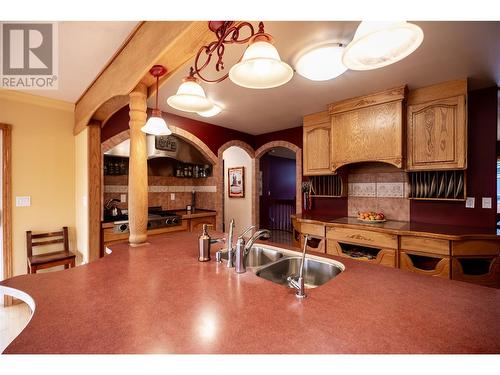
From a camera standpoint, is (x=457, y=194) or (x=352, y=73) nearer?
(x=352, y=73)

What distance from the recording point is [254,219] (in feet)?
16.0

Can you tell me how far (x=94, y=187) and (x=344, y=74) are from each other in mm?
3006

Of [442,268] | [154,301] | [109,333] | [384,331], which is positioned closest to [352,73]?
[442,268]

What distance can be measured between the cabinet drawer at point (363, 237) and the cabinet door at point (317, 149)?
2.84ft

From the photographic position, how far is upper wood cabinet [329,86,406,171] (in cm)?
262

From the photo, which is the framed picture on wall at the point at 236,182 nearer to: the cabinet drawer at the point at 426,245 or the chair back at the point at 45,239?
the chair back at the point at 45,239

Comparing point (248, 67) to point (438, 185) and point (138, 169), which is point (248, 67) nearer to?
point (138, 169)

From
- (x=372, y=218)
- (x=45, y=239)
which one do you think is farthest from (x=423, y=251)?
(x=45, y=239)

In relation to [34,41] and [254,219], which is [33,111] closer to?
[34,41]

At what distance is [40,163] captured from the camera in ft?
9.10

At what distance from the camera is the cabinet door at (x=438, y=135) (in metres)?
2.35

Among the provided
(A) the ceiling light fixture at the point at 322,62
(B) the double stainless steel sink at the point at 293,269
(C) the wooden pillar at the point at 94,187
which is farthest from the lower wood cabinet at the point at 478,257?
(C) the wooden pillar at the point at 94,187

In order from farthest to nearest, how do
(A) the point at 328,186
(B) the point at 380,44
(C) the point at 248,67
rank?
(A) the point at 328,186
(C) the point at 248,67
(B) the point at 380,44
